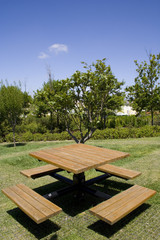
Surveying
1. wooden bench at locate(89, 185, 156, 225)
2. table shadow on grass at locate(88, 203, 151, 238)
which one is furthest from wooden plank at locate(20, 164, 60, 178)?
wooden bench at locate(89, 185, 156, 225)

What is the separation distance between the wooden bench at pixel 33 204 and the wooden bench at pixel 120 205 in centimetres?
61

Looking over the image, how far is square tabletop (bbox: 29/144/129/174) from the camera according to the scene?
131 inches

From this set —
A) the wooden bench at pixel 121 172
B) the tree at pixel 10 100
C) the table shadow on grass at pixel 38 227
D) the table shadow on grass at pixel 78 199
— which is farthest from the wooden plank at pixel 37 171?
the tree at pixel 10 100

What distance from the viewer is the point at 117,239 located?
2891 millimetres

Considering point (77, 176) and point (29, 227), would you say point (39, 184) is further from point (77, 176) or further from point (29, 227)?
point (29, 227)

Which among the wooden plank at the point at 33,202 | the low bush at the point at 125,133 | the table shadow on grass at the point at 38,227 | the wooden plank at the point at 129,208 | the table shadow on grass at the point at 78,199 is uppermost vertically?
the low bush at the point at 125,133

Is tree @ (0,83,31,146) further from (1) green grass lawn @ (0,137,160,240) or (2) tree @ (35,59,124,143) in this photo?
(1) green grass lawn @ (0,137,160,240)

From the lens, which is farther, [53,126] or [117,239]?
[53,126]

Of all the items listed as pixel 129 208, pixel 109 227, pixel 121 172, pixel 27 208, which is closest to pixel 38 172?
pixel 27 208

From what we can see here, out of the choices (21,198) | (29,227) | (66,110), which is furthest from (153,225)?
(66,110)

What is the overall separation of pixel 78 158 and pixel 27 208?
124 cm

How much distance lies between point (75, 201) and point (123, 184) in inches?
57.8

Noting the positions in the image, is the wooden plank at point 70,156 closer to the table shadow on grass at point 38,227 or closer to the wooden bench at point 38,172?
the wooden bench at point 38,172

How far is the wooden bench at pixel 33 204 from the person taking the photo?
9.38 ft
